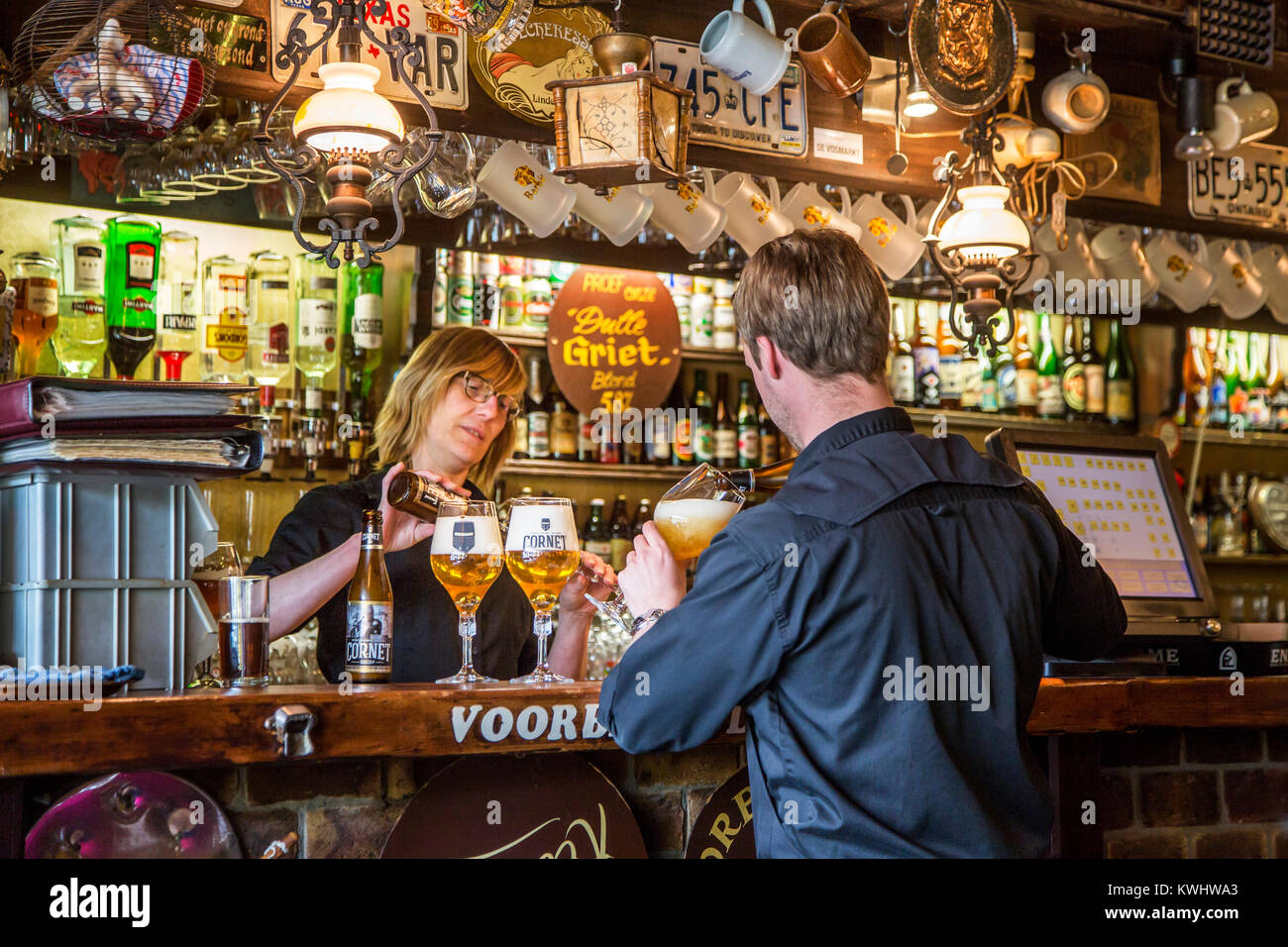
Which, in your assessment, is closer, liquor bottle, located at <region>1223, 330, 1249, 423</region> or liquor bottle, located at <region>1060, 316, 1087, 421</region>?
liquor bottle, located at <region>1060, 316, 1087, 421</region>

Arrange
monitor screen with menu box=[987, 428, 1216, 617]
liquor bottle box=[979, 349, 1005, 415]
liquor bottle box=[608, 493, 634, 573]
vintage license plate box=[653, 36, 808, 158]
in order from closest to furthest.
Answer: monitor screen with menu box=[987, 428, 1216, 617] < vintage license plate box=[653, 36, 808, 158] < liquor bottle box=[608, 493, 634, 573] < liquor bottle box=[979, 349, 1005, 415]

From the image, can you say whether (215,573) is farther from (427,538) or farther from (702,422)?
(702,422)

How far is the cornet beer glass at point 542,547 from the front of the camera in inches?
70.3

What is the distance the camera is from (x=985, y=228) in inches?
118

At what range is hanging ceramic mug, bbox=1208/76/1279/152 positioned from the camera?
3652 mm

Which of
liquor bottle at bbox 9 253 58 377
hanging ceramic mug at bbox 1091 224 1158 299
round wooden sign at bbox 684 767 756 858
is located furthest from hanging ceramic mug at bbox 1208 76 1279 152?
liquor bottle at bbox 9 253 58 377

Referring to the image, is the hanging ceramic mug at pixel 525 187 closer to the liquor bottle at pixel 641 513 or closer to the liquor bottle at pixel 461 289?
the liquor bottle at pixel 461 289

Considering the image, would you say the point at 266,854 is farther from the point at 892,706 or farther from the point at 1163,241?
the point at 1163,241

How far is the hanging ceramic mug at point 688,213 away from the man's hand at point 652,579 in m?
1.65

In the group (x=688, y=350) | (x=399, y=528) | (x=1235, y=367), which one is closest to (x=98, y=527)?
(x=399, y=528)

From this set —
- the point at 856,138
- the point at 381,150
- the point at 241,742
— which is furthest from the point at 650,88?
the point at 241,742

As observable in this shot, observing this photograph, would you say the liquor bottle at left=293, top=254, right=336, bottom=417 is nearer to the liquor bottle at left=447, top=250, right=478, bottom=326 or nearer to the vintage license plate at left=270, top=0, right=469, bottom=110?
the liquor bottle at left=447, top=250, right=478, bottom=326

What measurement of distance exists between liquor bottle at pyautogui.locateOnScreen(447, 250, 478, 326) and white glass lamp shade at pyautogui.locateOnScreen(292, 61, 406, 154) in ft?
5.31
